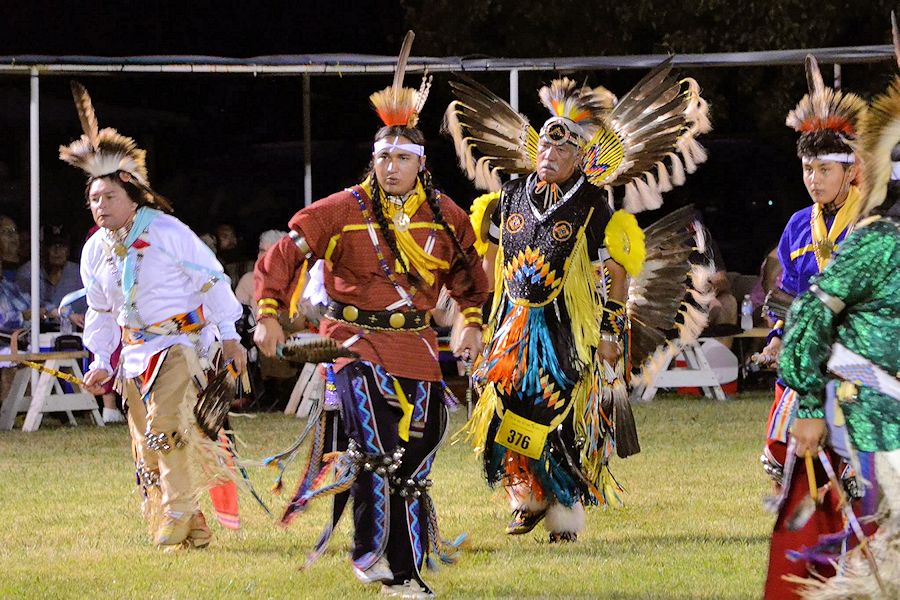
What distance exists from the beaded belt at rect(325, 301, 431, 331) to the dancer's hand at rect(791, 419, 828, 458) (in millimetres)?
1802

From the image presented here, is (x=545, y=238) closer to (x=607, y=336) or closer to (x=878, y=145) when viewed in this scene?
(x=607, y=336)

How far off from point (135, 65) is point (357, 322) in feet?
16.7

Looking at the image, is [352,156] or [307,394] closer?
[307,394]

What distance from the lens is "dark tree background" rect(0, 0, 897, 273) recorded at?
17.0 meters

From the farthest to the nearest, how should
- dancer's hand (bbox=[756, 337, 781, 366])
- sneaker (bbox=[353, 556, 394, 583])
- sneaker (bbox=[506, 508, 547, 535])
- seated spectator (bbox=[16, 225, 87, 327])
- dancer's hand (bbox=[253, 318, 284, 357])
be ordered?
seated spectator (bbox=[16, 225, 87, 327])
sneaker (bbox=[506, 508, 547, 535])
dancer's hand (bbox=[756, 337, 781, 366])
sneaker (bbox=[353, 556, 394, 583])
dancer's hand (bbox=[253, 318, 284, 357])

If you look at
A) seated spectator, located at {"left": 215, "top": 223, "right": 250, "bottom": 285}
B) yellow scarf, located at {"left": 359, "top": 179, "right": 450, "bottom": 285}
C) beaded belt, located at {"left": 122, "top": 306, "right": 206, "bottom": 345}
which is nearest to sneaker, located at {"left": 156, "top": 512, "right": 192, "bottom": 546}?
beaded belt, located at {"left": 122, "top": 306, "right": 206, "bottom": 345}

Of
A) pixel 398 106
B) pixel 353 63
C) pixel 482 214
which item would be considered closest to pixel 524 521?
pixel 482 214

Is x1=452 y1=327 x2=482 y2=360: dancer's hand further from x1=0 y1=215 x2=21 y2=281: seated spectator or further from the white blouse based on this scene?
x1=0 y1=215 x2=21 y2=281: seated spectator

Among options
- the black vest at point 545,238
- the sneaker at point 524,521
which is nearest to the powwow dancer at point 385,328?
the black vest at point 545,238

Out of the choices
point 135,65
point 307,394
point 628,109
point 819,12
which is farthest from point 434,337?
point 819,12

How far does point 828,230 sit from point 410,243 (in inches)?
58.8

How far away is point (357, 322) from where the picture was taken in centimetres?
548

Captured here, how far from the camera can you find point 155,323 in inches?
253

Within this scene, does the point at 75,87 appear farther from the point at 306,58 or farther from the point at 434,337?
the point at 306,58
